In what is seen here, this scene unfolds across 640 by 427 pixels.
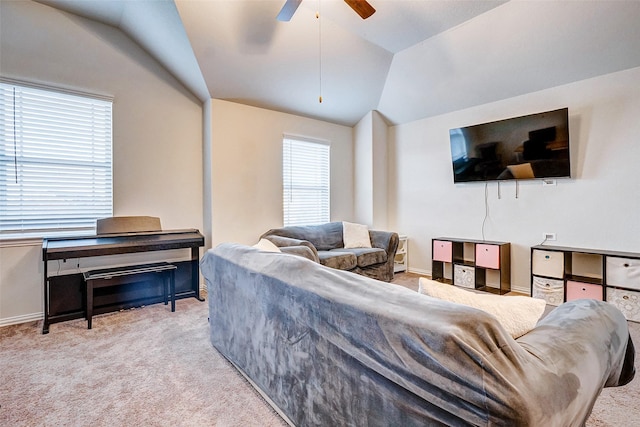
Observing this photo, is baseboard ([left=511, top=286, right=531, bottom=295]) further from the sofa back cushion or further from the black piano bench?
the black piano bench

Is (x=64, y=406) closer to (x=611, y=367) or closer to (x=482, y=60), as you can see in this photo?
(x=611, y=367)

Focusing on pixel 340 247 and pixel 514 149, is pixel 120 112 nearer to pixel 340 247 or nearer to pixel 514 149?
pixel 340 247

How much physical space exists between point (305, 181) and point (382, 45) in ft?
7.23

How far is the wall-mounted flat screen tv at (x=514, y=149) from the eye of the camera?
342cm

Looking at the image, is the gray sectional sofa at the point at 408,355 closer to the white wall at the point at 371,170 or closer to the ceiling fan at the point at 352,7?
the ceiling fan at the point at 352,7

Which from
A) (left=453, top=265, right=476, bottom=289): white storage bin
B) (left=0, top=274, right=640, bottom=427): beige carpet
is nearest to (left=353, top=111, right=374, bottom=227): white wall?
(left=453, top=265, right=476, bottom=289): white storage bin

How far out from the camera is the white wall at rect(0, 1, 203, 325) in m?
3.01

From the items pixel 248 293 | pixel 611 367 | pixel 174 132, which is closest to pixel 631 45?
pixel 611 367

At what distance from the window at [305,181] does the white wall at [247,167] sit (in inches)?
6.0

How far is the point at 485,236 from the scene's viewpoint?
4.23 metres

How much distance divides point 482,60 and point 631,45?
1281mm

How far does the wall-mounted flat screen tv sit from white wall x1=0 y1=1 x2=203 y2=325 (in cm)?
364

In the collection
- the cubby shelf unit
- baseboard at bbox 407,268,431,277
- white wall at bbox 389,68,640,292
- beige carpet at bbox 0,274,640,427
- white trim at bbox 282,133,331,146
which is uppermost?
white trim at bbox 282,133,331,146

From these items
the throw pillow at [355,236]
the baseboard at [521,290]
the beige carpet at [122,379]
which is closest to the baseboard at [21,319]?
the beige carpet at [122,379]
